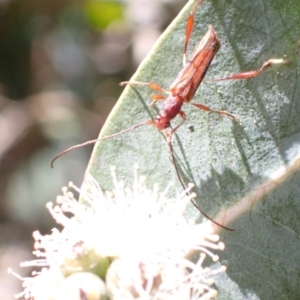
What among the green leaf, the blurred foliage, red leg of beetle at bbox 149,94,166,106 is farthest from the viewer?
the blurred foliage

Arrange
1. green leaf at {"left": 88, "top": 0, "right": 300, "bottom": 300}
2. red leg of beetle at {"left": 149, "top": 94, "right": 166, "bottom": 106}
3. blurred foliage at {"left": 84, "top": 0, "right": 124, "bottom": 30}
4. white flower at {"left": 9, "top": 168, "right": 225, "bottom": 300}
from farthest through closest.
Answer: blurred foliage at {"left": 84, "top": 0, "right": 124, "bottom": 30} → red leg of beetle at {"left": 149, "top": 94, "right": 166, "bottom": 106} → green leaf at {"left": 88, "top": 0, "right": 300, "bottom": 300} → white flower at {"left": 9, "top": 168, "right": 225, "bottom": 300}

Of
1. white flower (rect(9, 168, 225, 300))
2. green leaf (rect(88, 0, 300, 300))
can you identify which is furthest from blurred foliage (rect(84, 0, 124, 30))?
white flower (rect(9, 168, 225, 300))

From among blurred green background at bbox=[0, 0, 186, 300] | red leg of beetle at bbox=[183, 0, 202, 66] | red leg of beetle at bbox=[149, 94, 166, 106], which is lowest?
→ red leg of beetle at bbox=[149, 94, 166, 106]

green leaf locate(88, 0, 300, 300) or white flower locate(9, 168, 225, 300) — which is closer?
white flower locate(9, 168, 225, 300)

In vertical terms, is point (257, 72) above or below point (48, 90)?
below

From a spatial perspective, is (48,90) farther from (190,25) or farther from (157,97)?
(190,25)

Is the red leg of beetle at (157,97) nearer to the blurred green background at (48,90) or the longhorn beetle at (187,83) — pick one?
the longhorn beetle at (187,83)

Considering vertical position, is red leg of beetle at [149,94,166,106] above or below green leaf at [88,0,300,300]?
above

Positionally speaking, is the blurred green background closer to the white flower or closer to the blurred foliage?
the blurred foliage

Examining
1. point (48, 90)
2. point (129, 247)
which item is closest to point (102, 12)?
point (48, 90)
